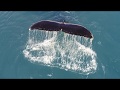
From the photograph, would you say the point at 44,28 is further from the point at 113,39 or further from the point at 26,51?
the point at 113,39

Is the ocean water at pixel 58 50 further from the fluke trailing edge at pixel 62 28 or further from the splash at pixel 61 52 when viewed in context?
the fluke trailing edge at pixel 62 28

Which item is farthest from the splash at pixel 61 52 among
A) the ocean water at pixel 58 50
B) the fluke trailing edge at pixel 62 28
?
the fluke trailing edge at pixel 62 28

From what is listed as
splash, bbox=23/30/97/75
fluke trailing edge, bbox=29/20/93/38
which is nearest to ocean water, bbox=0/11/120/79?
splash, bbox=23/30/97/75

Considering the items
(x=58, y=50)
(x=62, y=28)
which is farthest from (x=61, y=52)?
(x=62, y=28)

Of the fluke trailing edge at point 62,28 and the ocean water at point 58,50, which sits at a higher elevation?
the fluke trailing edge at point 62,28

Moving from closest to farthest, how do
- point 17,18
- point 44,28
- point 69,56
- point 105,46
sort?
point 44,28, point 69,56, point 105,46, point 17,18

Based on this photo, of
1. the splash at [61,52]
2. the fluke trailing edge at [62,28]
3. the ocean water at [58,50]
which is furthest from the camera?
the splash at [61,52]

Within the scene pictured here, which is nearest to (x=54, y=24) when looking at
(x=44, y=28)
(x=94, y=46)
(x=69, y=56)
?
(x=44, y=28)
